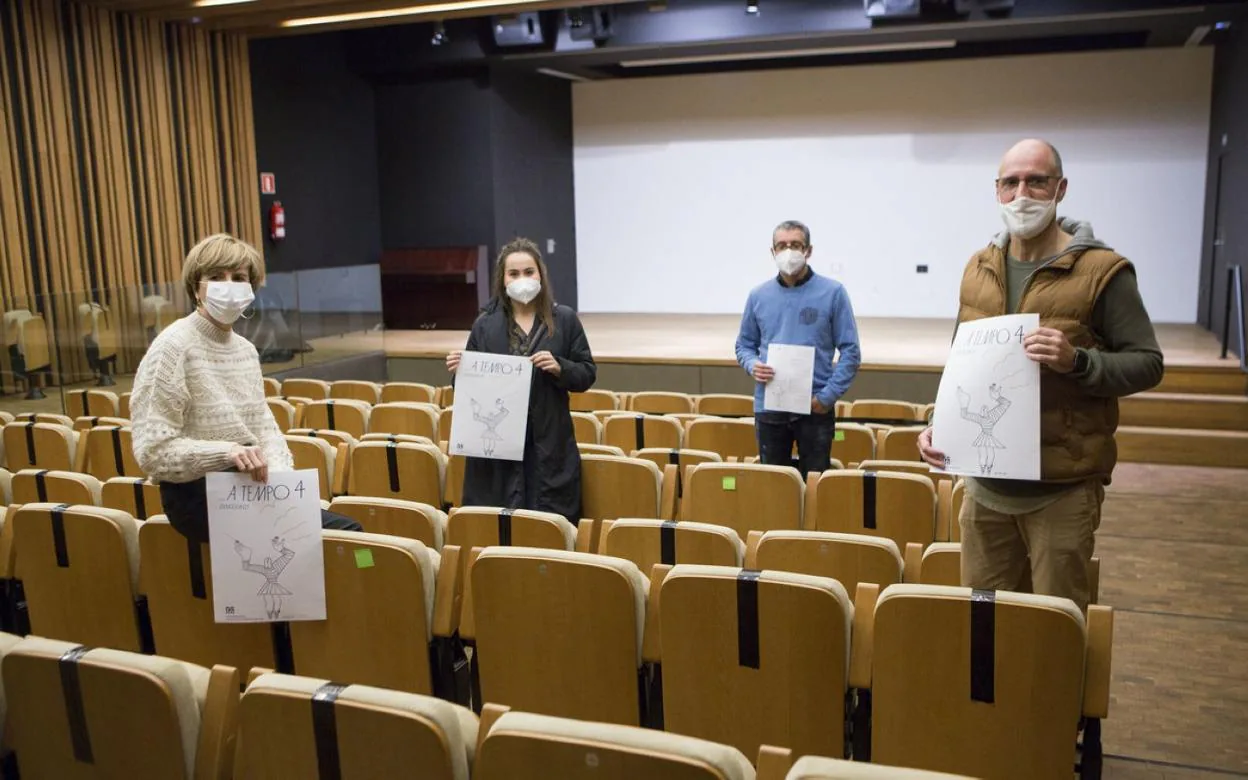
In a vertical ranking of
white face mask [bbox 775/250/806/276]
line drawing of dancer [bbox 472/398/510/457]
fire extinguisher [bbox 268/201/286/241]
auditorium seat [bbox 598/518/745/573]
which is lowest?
auditorium seat [bbox 598/518/745/573]

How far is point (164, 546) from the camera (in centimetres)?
270

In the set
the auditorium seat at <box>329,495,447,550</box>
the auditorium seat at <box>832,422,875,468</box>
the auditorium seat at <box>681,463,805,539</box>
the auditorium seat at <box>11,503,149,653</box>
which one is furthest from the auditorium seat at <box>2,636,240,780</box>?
the auditorium seat at <box>832,422,875,468</box>

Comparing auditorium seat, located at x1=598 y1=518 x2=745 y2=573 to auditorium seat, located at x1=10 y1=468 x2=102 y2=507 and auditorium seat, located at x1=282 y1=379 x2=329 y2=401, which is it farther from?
auditorium seat, located at x1=282 y1=379 x2=329 y2=401

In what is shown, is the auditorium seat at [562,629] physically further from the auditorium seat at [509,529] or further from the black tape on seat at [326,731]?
the black tape on seat at [326,731]

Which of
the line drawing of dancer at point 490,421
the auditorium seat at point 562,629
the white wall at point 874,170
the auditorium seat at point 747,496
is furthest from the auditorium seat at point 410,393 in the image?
the white wall at point 874,170

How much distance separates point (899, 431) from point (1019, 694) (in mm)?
2896

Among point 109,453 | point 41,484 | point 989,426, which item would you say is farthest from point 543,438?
point 109,453

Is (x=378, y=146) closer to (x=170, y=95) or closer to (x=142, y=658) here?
(x=170, y=95)

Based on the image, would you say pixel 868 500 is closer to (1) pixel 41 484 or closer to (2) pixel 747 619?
(2) pixel 747 619

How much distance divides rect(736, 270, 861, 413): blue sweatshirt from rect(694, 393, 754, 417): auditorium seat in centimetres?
175

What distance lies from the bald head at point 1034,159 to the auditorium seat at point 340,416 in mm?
4059

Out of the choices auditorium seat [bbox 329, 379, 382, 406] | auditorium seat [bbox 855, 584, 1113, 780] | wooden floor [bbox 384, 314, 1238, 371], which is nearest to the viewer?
auditorium seat [bbox 855, 584, 1113, 780]

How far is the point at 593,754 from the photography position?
4.81 ft

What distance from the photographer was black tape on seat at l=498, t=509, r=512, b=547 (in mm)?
A: 2982
